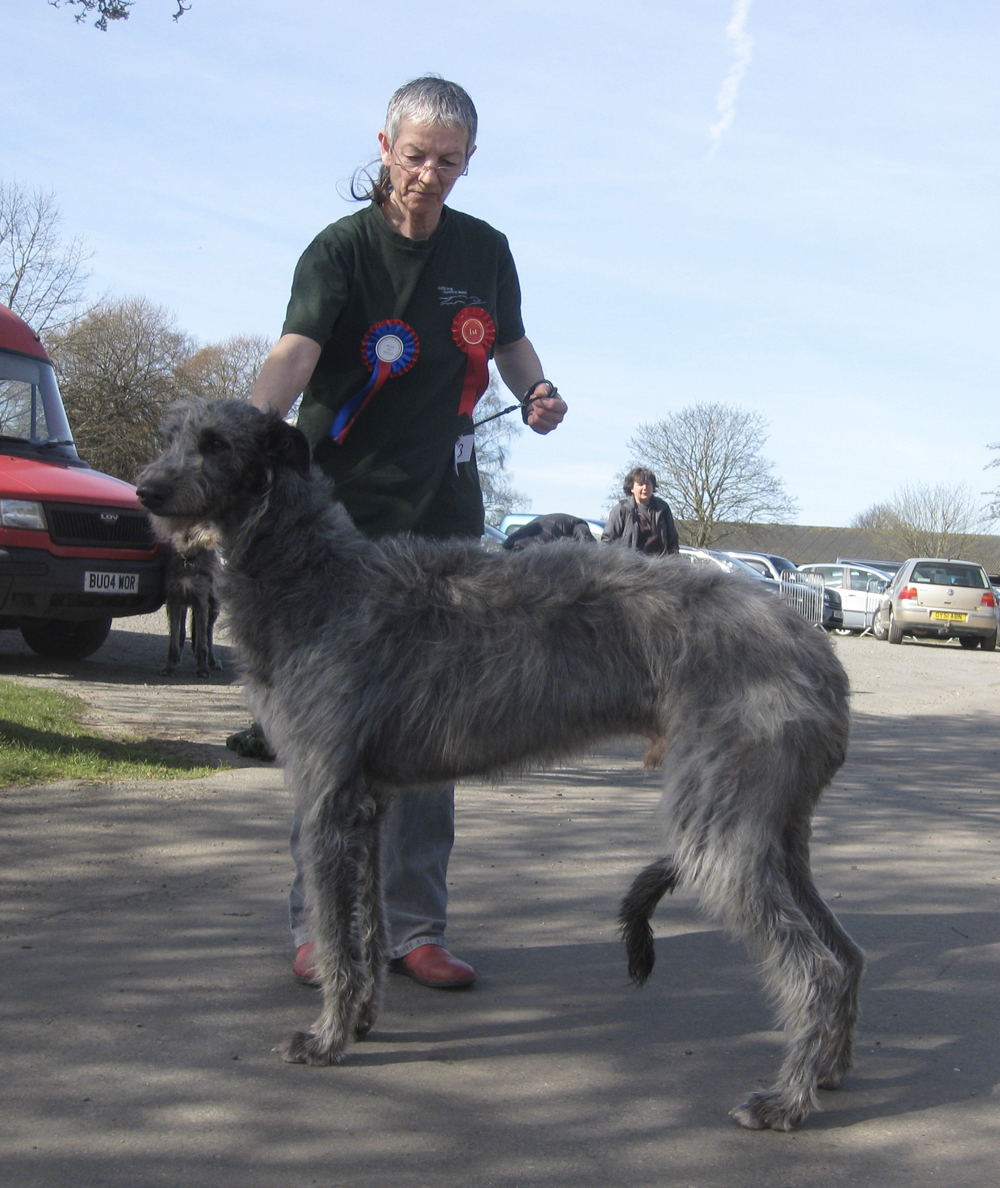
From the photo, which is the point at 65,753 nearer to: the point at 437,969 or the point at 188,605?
the point at 437,969

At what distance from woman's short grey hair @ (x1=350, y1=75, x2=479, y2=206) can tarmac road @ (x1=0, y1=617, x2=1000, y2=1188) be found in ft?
7.13

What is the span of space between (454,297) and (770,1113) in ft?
9.54

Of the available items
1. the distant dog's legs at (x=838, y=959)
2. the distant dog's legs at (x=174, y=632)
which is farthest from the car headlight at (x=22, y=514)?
the distant dog's legs at (x=838, y=959)

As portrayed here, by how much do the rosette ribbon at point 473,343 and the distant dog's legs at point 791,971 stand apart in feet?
6.90

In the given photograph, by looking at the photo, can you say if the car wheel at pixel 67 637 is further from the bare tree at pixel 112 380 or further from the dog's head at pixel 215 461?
the bare tree at pixel 112 380

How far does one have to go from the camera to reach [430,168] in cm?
396

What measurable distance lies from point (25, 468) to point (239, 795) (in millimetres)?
5318

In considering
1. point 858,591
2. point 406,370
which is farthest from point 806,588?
point 406,370

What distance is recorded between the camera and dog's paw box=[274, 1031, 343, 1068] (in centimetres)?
335

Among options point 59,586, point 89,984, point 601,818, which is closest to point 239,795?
point 601,818

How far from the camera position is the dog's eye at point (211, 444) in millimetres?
3469

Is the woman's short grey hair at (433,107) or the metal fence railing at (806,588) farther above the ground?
the woman's short grey hair at (433,107)

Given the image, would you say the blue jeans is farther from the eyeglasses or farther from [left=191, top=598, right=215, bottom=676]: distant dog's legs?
[left=191, top=598, right=215, bottom=676]: distant dog's legs

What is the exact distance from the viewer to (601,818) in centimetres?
657
